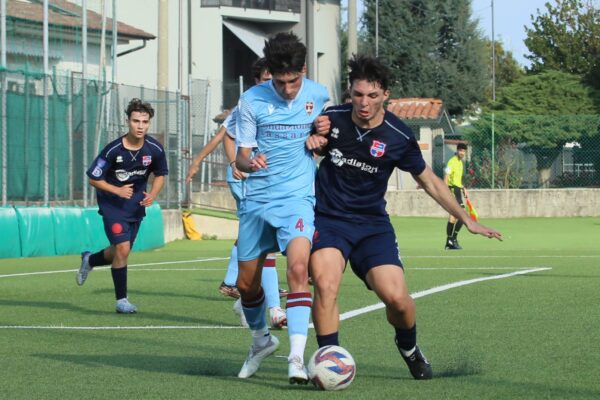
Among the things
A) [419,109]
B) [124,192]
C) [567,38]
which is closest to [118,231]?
[124,192]

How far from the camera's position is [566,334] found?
9.36m

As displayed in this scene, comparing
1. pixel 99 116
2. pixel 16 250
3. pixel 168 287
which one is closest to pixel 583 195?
pixel 99 116

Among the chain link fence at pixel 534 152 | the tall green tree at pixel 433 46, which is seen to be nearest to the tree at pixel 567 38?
the tall green tree at pixel 433 46

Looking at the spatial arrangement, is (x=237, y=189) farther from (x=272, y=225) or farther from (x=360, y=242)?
(x=360, y=242)

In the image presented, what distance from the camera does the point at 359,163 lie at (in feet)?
24.0

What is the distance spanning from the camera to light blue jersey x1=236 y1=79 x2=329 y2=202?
7602 mm

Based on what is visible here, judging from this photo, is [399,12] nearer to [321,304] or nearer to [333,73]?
[333,73]

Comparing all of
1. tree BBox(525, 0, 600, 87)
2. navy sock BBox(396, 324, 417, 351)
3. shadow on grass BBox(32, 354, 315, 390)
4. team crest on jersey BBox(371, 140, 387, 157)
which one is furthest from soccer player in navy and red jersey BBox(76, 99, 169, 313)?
tree BBox(525, 0, 600, 87)

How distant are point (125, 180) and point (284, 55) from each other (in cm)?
495

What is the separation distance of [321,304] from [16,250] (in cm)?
1429

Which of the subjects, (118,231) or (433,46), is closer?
(118,231)

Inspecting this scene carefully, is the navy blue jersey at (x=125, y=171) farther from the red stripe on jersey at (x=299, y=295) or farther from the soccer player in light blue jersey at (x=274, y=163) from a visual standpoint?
the red stripe on jersey at (x=299, y=295)

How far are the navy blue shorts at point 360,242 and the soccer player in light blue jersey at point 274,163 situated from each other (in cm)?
16

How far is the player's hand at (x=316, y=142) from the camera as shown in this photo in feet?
24.3
